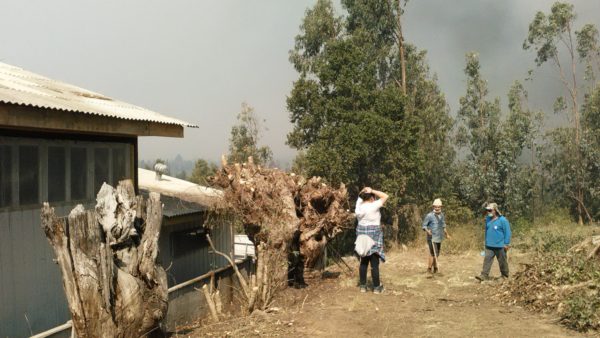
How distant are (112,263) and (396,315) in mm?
4623

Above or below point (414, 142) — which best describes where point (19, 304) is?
below

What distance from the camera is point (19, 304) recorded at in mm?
8523

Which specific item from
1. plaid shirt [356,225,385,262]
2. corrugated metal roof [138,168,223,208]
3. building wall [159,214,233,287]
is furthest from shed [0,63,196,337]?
plaid shirt [356,225,385,262]

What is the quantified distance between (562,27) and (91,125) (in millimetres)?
38989

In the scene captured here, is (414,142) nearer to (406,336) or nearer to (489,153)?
(489,153)

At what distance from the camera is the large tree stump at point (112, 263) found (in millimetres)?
5551

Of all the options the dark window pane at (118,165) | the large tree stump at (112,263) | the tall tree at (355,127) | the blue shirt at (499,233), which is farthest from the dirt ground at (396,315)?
the tall tree at (355,127)

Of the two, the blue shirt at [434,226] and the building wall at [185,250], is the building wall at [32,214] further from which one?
the blue shirt at [434,226]

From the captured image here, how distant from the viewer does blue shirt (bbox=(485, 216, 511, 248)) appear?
10852 mm

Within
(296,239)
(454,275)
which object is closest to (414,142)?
(454,275)

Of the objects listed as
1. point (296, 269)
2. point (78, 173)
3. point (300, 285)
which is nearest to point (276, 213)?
point (296, 269)

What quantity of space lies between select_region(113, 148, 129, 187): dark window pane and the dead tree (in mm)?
2082

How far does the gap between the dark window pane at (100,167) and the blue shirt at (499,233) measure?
26.5 feet

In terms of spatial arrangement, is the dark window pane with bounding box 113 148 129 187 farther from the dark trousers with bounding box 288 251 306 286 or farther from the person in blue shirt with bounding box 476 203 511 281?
the person in blue shirt with bounding box 476 203 511 281
